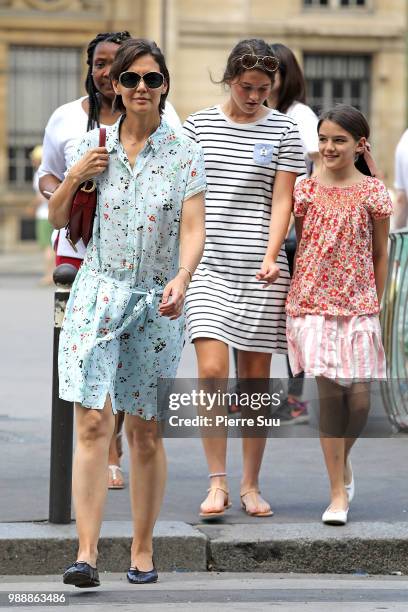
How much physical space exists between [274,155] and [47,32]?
24.7 meters

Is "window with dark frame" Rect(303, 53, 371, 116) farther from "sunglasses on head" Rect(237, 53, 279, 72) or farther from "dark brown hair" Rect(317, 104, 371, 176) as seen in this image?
"sunglasses on head" Rect(237, 53, 279, 72)

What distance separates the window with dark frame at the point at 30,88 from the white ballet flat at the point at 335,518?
2486 centimetres

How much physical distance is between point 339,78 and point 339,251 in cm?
2548

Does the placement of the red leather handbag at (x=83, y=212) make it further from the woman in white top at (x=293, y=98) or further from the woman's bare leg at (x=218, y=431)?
the woman in white top at (x=293, y=98)

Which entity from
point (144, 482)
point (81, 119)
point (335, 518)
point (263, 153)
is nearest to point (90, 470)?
point (144, 482)

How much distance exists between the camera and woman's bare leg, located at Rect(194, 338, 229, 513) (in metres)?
6.57

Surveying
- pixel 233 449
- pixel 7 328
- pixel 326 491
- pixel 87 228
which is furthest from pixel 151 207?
pixel 7 328

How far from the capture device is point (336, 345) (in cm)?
665

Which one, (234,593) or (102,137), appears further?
(234,593)

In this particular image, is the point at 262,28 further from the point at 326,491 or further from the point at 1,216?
the point at 326,491

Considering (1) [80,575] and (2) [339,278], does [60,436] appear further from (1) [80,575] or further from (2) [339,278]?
(2) [339,278]

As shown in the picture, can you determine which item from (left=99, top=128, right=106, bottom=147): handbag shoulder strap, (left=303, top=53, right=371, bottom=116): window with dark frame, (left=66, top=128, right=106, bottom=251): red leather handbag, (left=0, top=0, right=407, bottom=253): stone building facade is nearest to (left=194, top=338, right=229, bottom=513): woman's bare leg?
(left=66, top=128, right=106, bottom=251): red leather handbag

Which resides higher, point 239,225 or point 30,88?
point 30,88

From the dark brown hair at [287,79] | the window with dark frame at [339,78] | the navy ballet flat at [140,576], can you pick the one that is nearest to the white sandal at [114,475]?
the navy ballet flat at [140,576]
